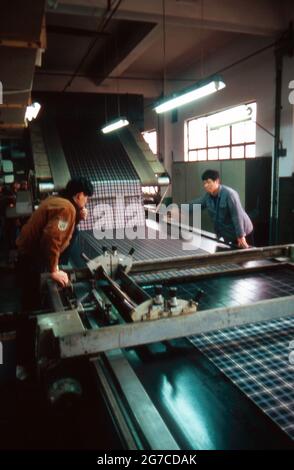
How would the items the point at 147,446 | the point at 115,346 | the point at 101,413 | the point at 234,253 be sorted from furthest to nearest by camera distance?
the point at 234,253 → the point at 115,346 → the point at 101,413 → the point at 147,446

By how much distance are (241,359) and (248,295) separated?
749 mm

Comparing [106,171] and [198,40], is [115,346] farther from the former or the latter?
[198,40]

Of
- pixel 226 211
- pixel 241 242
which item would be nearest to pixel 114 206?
pixel 226 211

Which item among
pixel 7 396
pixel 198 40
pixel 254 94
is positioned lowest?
pixel 7 396

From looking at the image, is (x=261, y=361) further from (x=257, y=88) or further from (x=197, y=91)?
(x=257, y=88)

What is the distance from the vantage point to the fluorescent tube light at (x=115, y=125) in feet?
19.7

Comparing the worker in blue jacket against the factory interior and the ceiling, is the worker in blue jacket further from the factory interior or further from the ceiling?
the ceiling

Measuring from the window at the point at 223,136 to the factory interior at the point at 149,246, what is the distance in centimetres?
5

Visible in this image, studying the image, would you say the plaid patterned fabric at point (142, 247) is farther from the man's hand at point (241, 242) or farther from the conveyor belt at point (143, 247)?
the man's hand at point (241, 242)

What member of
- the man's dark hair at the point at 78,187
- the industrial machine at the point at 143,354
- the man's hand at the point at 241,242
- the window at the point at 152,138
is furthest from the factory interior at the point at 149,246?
the window at the point at 152,138

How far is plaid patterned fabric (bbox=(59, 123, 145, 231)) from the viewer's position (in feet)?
16.0

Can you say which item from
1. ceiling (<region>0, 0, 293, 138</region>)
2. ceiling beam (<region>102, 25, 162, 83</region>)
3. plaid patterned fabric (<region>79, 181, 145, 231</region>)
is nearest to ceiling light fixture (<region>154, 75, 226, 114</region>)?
ceiling (<region>0, 0, 293, 138</region>)

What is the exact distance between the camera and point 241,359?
1.54m

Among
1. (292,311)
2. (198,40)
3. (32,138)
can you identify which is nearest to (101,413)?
(292,311)
